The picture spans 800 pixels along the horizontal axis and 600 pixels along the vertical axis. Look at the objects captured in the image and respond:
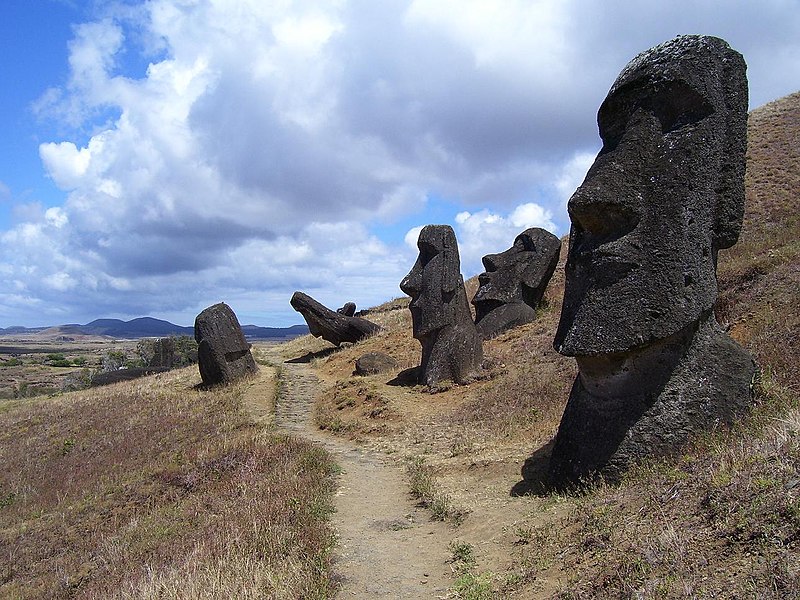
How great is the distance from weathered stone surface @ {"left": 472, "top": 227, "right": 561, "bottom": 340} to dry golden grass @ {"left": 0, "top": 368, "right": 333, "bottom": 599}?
28.0 feet

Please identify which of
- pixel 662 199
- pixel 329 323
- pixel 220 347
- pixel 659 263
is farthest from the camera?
pixel 329 323

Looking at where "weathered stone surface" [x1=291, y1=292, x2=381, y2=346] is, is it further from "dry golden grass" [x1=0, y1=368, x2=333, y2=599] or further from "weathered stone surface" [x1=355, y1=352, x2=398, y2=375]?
"dry golden grass" [x1=0, y1=368, x2=333, y2=599]

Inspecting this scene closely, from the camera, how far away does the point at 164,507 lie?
36.0 ft

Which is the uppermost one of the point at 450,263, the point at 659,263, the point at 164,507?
the point at 450,263

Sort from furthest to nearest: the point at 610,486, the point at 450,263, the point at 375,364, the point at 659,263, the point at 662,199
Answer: the point at 375,364 → the point at 450,263 → the point at 662,199 → the point at 659,263 → the point at 610,486

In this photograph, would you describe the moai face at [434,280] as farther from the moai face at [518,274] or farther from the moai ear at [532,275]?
the moai ear at [532,275]

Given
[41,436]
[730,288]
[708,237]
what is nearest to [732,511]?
[708,237]

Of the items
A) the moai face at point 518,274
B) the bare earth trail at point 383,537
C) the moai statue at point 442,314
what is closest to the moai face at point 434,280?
the moai statue at point 442,314

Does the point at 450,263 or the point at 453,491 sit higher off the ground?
the point at 450,263

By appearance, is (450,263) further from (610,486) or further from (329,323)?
(329,323)

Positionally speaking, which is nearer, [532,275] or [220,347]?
[532,275]

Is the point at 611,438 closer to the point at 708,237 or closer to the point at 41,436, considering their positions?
the point at 708,237

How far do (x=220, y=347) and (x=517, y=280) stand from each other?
412 inches

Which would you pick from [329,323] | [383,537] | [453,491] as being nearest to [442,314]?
[453,491]
